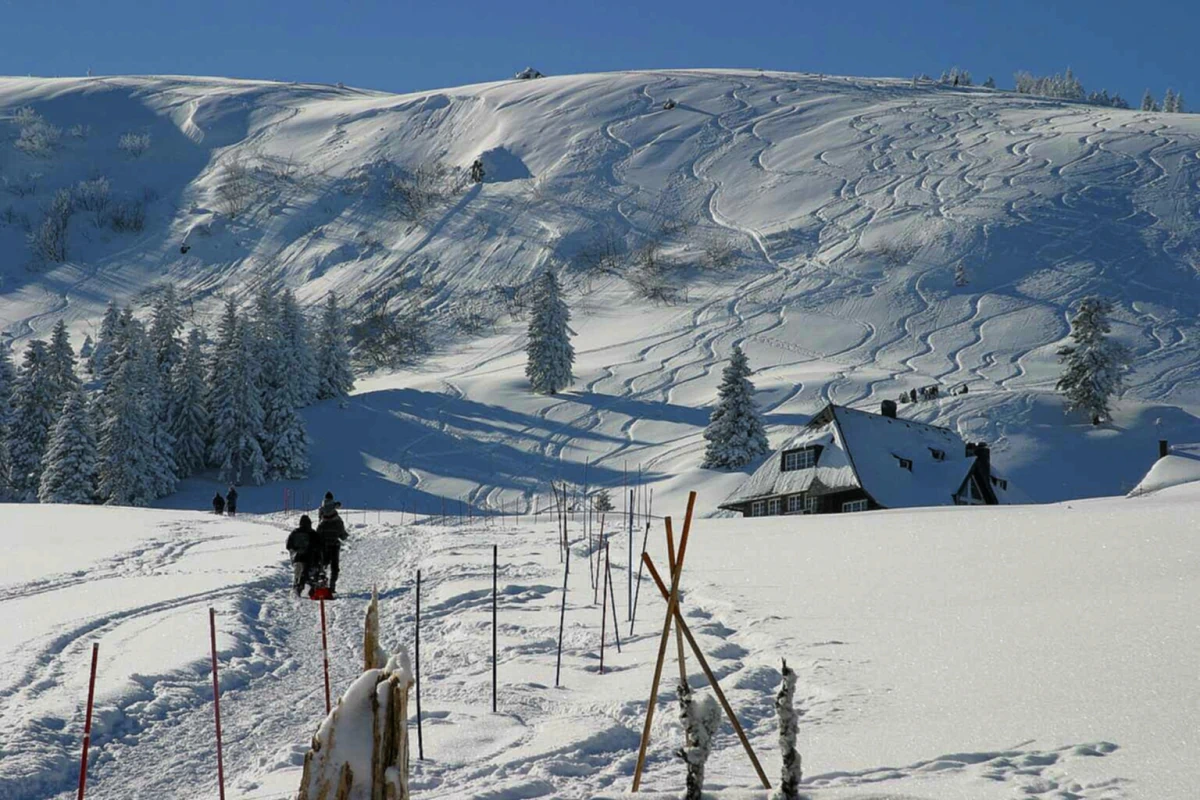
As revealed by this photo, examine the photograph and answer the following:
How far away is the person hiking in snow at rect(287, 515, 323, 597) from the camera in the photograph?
1845cm

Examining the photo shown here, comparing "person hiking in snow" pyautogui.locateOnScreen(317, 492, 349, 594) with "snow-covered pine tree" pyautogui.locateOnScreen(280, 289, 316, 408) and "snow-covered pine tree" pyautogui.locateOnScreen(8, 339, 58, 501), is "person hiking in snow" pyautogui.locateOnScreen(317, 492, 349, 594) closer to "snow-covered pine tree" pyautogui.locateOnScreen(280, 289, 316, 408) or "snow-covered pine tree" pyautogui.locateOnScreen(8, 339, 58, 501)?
"snow-covered pine tree" pyautogui.locateOnScreen(8, 339, 58, 501)

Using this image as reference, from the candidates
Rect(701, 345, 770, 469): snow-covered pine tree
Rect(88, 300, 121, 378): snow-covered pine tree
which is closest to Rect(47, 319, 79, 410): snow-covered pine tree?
Rect(88, 300, 121, 378): snow-covered pine tree

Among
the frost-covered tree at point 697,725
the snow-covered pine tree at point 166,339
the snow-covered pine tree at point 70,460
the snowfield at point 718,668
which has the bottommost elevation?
the snowfield at point 718,668

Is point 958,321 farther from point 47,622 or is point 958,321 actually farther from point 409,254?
point 47,622

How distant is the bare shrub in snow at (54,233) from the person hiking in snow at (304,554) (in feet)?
498

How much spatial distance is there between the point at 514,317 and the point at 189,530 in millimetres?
79030

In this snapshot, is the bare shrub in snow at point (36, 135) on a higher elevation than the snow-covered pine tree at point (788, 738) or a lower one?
higher

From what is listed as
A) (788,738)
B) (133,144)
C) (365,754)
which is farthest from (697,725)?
(133,144)

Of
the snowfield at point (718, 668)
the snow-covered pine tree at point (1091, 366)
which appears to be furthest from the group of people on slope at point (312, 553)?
the snow-covered pine tree at point (1091, 366)

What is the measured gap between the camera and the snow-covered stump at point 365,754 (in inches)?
193

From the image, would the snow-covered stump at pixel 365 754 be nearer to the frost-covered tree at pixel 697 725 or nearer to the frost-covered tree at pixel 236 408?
→ the frost-covered tree at pixel 697 725

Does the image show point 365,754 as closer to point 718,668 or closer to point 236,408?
point 718,668

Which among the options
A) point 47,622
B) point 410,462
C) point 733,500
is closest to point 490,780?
point 47,622

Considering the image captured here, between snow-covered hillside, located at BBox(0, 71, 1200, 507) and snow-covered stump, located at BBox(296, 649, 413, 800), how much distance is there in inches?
2158
